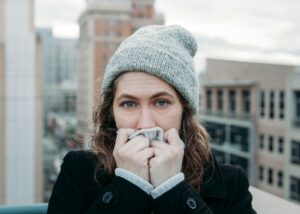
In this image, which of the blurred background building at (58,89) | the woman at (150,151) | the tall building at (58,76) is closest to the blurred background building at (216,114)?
the woman at (150,151)

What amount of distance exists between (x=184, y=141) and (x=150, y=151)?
269mm

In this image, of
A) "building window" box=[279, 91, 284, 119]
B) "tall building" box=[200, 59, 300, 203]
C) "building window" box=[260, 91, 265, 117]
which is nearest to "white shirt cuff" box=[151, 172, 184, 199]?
"tall building" box=[200, 59, 300, 203]

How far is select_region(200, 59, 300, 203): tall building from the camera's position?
56.7 ft

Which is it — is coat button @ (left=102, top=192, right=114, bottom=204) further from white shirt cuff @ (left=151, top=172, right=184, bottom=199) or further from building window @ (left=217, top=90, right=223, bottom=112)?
building window @ (left=217, top=90, right=223, bottom=112)

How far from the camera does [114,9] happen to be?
36.6 metres

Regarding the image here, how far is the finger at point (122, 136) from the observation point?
43.7 inches

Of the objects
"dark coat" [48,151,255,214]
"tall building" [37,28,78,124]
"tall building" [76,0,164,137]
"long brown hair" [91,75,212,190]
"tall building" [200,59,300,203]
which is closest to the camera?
"dark coat" [48,151,255,214]

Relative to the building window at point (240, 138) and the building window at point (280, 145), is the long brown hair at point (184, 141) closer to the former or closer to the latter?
the building window at point (280, 145)

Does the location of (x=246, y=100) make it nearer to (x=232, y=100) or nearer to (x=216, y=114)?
(x=232, y=100)

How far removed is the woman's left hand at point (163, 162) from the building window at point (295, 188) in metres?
17.0

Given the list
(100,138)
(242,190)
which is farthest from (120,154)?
(242,190)

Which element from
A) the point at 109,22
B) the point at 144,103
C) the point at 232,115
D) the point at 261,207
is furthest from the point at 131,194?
the point at 109,22

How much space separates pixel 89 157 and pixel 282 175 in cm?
1801

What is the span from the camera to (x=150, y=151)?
107 centimetres
